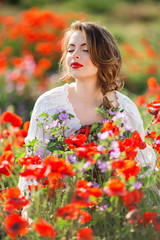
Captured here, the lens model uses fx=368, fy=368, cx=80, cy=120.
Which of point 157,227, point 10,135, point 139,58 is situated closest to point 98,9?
point 139,58

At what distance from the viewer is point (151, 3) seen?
55.4 ft

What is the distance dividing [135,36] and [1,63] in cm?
557

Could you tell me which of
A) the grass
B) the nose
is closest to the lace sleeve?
the nose

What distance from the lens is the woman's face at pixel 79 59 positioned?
1873 millimetres

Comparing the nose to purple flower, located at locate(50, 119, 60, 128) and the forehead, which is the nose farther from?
purple flower, located at locate(50, 119, 60, 128)

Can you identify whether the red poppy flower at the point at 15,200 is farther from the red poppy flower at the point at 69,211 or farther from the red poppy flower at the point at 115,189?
the red poppy flower at the point at 115,189

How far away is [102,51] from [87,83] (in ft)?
0.61

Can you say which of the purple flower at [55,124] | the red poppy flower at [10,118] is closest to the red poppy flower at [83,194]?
the purple flower at [55,124]

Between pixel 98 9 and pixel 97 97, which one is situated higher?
pixel 97 97

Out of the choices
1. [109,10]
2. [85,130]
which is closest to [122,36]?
[109,10]

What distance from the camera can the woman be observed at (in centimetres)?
188

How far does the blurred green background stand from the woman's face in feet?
1.24

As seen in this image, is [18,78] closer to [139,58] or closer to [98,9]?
[139,58]

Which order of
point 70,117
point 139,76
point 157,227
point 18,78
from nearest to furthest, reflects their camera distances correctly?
1. point 157,227
2. point 70,117
3. point 18,78
4. point 139,76
